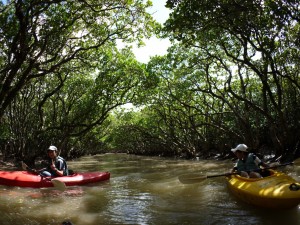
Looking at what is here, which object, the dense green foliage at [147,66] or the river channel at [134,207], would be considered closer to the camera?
the river channel at [134,207]

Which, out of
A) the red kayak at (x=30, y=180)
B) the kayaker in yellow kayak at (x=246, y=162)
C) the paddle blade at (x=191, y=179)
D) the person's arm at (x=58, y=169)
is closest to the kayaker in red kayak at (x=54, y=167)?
the person's arm at (x=58, y=169)

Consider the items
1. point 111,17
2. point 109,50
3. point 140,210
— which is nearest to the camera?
point 140,210

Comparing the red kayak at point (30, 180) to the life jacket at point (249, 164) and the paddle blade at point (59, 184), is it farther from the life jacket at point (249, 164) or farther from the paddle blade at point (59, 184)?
the life jacket at point (249, 164)

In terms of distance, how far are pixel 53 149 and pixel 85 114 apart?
10410 mm

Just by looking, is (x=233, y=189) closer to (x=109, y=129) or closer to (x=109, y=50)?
(x=109, y=50)

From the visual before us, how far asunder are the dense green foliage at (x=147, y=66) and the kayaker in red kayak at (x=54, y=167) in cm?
237

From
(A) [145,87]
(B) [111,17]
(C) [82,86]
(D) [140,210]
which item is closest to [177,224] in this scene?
(D) [140,210]

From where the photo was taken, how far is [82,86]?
20.3m

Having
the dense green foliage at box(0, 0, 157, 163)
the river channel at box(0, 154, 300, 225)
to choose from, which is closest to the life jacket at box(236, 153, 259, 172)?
the river channel at box(0, 154, 300, 225)

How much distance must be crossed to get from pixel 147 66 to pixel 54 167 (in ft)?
35.1

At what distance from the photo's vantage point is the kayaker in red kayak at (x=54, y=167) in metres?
9.03

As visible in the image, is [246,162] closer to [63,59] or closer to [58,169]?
[58,169]

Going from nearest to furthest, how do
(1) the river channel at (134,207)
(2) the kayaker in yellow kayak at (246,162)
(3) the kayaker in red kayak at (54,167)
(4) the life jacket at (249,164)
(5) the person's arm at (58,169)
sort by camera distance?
(1) the river channel at (134,207) → (2) the kayaker in yellow kayak at (246,162) → (4) the life jacket at (249,164) → (3) the kayaker in red kayak at (54,167) → (5) the person's arm at (58,169)

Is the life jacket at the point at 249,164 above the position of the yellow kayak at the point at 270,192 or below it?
above
